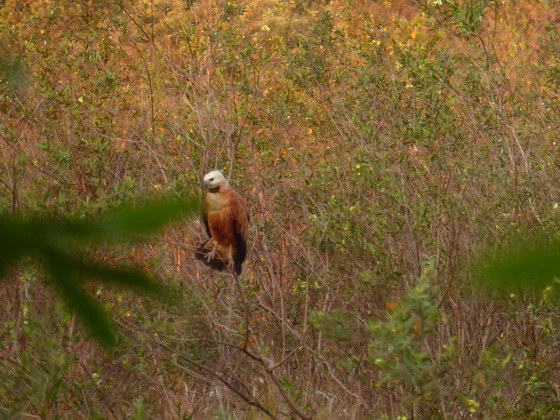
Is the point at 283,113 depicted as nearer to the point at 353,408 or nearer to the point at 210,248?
the point at 210,248

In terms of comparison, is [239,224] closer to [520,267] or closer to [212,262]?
[212,262]

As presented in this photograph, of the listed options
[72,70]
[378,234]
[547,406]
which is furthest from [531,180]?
[72,70]

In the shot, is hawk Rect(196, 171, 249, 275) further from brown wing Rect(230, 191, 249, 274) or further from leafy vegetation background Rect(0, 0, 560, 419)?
leafy vegetation background Rect(0, 0, 560, 419)

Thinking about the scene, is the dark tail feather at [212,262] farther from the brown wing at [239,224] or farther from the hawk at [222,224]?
the brown wing at [239,224]

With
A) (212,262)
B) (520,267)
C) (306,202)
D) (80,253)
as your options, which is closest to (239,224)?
(212,262)

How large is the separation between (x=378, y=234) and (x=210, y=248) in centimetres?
91

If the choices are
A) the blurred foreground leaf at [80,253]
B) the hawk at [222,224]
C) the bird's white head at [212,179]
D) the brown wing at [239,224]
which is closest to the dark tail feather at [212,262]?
the hawk at [222,224]

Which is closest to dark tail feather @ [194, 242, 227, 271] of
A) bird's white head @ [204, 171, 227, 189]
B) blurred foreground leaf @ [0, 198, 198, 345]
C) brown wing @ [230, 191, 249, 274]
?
brown wing @ [230, 191, 249, 274]

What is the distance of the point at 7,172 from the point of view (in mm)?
5414

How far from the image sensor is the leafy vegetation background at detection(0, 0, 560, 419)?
15.4 ft

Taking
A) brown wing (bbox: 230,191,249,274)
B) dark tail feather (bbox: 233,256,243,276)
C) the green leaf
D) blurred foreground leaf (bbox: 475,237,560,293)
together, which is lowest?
dark tail feather (bbox: 233,256,243,276)

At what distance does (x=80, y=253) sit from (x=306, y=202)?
476cm

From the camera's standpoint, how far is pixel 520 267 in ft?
4.03

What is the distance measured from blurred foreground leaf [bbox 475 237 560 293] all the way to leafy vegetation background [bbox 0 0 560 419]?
7.96 feet
